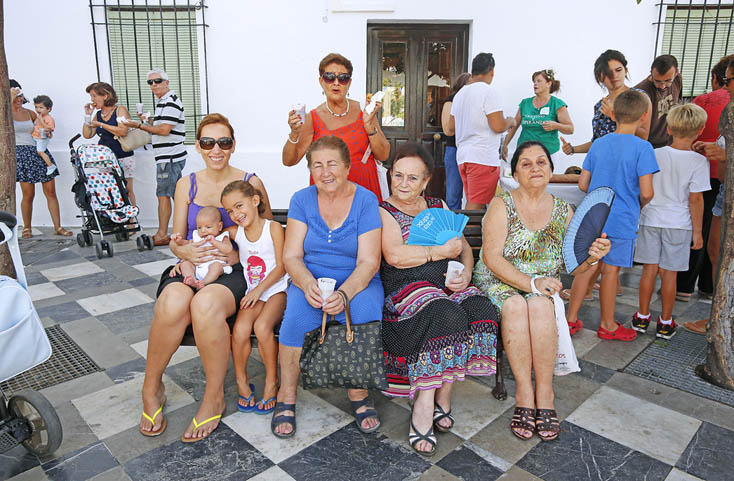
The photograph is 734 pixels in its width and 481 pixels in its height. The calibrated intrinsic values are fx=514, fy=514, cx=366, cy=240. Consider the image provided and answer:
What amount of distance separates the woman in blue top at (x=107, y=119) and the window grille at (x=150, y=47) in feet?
2.45

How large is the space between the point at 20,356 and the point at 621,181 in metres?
3.39

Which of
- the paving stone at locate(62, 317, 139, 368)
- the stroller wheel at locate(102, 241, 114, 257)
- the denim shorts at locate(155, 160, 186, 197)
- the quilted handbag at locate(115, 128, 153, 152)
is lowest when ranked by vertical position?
the paving stone at locate(62, 317, 139, 368)

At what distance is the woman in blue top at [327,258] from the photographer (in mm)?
2475

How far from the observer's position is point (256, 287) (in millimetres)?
2701

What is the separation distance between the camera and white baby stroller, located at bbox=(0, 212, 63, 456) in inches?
74.7

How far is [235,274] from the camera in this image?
2.79 m

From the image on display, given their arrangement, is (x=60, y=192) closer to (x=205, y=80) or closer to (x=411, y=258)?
(x=205, y=80)

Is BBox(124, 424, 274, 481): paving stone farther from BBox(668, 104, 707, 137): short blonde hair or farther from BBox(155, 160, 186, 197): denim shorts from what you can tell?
BBox(155, 160, 186, 197): denim shorts

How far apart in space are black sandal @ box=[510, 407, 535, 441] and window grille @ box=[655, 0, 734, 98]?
209 inches

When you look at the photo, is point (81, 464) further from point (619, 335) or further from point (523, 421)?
point (619, 335)

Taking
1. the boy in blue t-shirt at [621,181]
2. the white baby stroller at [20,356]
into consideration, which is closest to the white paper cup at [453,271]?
the boy in blue t-shirt at [621,181]

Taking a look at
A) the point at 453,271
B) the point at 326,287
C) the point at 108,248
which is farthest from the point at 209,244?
the point at 108,248

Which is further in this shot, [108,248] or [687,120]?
[108,248]

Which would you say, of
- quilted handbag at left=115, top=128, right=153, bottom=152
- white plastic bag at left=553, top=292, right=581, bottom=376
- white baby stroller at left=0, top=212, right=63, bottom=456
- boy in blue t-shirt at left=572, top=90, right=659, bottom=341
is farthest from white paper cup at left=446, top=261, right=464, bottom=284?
quilted handbag at left=115, top=128, right=153, bottom=152
